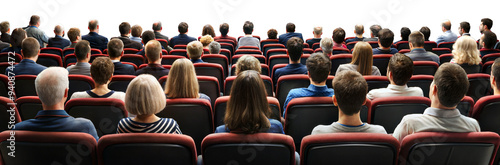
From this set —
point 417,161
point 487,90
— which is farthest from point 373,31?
point 417,161

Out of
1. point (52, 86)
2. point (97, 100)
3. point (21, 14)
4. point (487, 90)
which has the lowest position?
point (487, 90)

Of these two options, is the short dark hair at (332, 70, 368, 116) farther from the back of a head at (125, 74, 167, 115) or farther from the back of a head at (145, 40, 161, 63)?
the back of a head at (145, 40, 161, 63)

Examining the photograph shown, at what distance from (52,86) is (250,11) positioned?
10073 mm

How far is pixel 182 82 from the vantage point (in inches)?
116

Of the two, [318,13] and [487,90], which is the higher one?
[318,13]

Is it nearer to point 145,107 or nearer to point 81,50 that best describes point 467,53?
point 145,107

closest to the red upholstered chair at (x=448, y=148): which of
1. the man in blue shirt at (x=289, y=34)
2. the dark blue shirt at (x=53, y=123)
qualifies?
the dark blue shirt at (x=53, y=123)

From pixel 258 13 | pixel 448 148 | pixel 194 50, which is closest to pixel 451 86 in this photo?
pixel 448 148

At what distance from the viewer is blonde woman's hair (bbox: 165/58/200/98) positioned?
2.94m

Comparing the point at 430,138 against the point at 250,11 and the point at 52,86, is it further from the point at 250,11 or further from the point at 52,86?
the point at 250,11

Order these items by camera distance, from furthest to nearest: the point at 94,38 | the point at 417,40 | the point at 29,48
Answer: the point at 94,38
the point at 417,40
the point at 29,48

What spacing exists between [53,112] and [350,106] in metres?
1.71

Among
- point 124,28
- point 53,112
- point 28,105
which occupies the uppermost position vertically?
point 124,28

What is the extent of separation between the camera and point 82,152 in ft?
6.55
